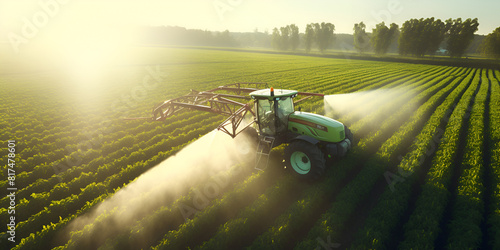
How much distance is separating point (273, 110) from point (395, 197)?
411 cm

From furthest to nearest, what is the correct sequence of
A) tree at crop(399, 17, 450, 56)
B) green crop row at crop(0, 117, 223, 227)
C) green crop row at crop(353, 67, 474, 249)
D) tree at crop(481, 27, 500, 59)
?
tree at crop(399, 17, 450, 56) < tree at crop(481, 27, 500, 59) < green crop row at crop(0, 117, 223, 227) < green crop row at crop(353, 67, 474, 249)

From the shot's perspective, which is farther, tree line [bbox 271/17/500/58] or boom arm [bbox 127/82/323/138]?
tree line [bbox 271/17/500/58]

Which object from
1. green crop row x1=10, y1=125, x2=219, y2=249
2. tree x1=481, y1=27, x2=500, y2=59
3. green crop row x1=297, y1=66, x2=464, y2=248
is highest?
tree x1=481, y1=27, x2=500, y2=59

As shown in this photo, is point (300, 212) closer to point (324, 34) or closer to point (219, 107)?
point (219, 107)

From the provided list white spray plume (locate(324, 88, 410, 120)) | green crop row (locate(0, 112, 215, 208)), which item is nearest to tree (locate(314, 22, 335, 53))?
white spray plume (locate(324, 88, 410, 120))

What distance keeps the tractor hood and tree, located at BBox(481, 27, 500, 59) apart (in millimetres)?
79708

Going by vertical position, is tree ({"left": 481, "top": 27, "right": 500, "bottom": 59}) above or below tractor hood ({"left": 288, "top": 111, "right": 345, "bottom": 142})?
above

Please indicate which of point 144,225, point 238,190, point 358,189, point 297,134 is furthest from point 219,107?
point 358,189

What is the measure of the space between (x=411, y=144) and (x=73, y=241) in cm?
1150

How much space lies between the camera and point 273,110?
23.8 ft

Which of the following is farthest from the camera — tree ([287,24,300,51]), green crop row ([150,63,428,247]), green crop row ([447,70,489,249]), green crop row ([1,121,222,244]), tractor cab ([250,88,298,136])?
tree ([287,24,300,51])

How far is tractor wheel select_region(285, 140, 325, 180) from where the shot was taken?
6457mm

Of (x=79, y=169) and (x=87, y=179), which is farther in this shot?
(x=79, y=169)

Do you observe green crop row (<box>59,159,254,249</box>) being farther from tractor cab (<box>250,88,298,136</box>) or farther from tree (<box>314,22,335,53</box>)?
tree (<box>314,22,335,53</box>)
